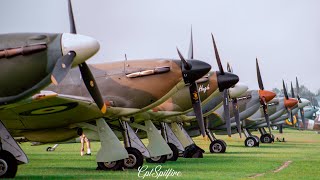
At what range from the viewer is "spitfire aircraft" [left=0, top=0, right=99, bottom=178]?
49.2 feet

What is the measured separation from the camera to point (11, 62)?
1502cm

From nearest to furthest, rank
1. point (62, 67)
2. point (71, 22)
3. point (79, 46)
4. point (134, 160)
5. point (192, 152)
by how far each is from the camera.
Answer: point (62, 67)
point (79, 46)
point (71, 22)
point (134, 160)
point (192, 152)

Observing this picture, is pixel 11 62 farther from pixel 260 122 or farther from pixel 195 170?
pixel 260 122

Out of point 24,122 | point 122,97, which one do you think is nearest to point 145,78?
point 122,97

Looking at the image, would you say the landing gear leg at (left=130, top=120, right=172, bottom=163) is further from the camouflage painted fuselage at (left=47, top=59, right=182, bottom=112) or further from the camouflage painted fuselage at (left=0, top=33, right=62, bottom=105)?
the camouflage painted fuselage at (left=0, top=33, right=62, bottom=105)

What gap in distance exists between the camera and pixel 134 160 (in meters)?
21.8

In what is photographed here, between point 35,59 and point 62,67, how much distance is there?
621 millimetres

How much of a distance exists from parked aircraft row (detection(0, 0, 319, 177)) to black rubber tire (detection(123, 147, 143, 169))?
0.09 feet

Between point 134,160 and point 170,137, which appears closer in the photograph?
point 134,160

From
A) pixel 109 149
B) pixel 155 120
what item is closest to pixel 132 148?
pixel 109 149

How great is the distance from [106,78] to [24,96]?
773cm

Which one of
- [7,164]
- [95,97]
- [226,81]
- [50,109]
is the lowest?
[226,81]

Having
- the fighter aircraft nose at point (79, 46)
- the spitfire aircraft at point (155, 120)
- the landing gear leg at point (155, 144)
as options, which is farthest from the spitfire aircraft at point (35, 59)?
the landing gear leg at point (155, 144)

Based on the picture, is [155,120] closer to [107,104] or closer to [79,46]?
[107,104]
